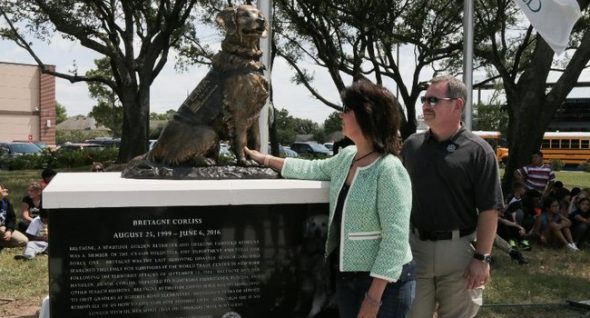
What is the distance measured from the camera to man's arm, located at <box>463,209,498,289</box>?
323 cm

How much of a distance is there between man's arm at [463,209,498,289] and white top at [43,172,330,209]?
860mm

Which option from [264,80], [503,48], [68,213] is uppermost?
[503,48]

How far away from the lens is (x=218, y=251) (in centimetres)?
351

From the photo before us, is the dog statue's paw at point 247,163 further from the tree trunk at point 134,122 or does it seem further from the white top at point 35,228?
the tree trunk at point 134,122

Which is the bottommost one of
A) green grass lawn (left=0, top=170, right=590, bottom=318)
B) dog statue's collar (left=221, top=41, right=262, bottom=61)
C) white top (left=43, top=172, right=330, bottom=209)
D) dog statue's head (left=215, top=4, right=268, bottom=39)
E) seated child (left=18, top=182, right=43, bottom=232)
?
green grass lawn (left=0, top=170, right=590, bottom=318)

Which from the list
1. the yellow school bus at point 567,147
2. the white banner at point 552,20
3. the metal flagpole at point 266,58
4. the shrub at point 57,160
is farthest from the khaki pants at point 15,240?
the yellow school bus at point 567,147

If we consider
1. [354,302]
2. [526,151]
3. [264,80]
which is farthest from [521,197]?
[354,302]

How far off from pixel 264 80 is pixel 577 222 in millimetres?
6848

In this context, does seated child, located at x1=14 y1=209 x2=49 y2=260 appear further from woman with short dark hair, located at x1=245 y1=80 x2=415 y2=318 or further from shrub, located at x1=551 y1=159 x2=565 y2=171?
shrub, located at x1=551 y1=159 x2=565 y2=171

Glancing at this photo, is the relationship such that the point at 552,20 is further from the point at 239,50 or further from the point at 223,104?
the point at 223,104

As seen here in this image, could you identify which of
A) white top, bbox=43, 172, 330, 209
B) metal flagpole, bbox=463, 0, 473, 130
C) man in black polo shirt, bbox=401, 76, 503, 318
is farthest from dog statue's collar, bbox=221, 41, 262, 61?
metal flagpole, bbox=463, 0, 473, 130

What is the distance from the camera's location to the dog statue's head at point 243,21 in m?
3.91

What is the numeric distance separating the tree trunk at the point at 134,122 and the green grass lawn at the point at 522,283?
8455 millimetres

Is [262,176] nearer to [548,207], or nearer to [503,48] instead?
[548,207]
